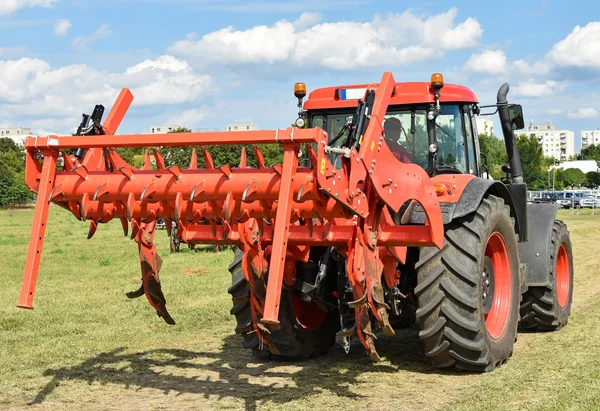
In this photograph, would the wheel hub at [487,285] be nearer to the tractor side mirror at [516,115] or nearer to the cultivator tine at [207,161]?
the tractor side mirror at [516,115]

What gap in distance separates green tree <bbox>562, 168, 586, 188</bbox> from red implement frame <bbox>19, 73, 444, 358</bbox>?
301 feet

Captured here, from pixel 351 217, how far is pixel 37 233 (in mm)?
2167

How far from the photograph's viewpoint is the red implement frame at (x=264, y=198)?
519cm

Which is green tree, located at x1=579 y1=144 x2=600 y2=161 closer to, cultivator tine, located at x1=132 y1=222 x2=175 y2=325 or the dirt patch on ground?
the dirt patch on ground

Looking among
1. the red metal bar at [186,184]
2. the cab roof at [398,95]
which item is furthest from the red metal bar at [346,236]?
the cab roof at [398,95]

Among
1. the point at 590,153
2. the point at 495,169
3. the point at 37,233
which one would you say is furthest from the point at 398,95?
the point at 590,153

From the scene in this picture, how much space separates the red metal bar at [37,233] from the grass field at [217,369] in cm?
100

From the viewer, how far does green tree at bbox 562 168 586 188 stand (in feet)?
308

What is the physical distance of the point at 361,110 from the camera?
574 centimetres

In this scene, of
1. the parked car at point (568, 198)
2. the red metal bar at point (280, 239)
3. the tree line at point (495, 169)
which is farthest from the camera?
the tree line at point (495, 169)

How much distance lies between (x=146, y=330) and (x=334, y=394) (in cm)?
360

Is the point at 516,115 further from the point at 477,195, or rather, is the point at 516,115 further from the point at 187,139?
the point at 187,139

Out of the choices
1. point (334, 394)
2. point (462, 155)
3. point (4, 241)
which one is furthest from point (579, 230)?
point (334, 394)

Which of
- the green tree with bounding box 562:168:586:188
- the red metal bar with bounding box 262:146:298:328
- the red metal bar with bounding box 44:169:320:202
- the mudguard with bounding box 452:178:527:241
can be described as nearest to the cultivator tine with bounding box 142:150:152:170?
the red metal bar with bounding box 44:169:320:202
